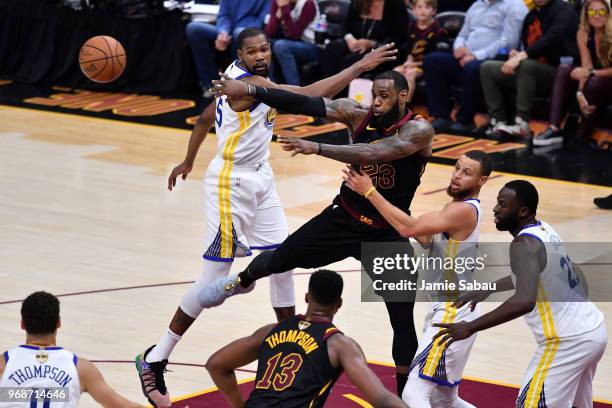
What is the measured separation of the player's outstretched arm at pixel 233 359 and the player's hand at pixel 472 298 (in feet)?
3.80

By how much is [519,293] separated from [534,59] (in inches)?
366

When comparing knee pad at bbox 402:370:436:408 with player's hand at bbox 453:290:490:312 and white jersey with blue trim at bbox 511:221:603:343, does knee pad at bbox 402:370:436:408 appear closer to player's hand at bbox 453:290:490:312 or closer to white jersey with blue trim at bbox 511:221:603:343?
player's hand at bbox 453:290:490:312

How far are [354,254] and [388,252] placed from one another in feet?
0.72

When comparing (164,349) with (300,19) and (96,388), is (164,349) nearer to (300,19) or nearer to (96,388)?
(96,388)

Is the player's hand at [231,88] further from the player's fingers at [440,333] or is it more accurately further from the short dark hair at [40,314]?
the short dark hair at [40,314]

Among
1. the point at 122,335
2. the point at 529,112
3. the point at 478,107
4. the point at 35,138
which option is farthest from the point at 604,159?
the point at 122,335

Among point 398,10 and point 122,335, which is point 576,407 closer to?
point 122,335

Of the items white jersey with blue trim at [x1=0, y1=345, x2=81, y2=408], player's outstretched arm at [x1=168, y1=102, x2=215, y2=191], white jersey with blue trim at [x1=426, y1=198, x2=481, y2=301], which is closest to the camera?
white jersey with blue trim at [x1=0, y1=345, x2=81, y2=408]

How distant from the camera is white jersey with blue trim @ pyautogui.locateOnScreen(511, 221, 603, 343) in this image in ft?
19.9

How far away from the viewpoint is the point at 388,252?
702 cm

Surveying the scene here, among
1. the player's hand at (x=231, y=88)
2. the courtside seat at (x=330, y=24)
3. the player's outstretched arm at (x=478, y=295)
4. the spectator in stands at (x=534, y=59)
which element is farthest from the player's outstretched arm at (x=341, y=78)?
the courtside seat at (x=330, y=24)

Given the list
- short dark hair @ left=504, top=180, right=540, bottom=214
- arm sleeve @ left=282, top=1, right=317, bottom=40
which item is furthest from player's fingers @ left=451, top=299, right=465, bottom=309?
arm sleeve @ left=282, top=1, right=317, bottom=40

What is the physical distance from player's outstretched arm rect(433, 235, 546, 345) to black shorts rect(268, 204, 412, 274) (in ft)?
3.64

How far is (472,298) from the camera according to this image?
6281mm
